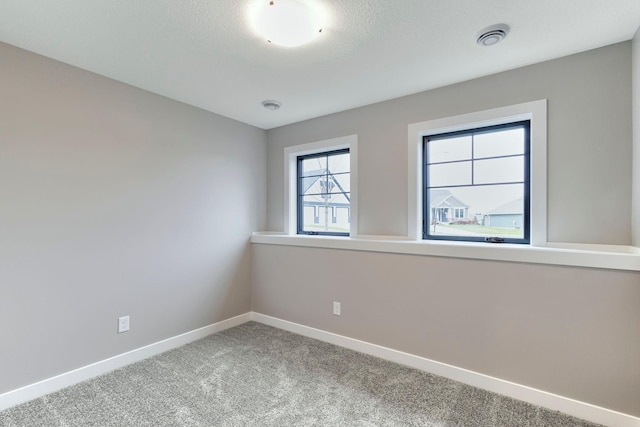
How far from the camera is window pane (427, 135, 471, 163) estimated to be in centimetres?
255

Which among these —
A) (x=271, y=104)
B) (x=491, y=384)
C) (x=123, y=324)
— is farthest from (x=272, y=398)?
(x=271, y=104)

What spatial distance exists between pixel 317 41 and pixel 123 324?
2.58m

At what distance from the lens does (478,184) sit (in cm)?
247

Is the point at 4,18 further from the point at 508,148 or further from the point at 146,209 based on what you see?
the point at 508,148

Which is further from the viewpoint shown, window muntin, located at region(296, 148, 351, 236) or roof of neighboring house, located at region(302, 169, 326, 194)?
roof of neighboring house, located at region(302, 169, 326, 194)

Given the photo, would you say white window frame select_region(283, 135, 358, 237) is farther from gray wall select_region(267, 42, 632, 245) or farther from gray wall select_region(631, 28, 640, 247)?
gray wall select_region(631, 28, 640, 247)

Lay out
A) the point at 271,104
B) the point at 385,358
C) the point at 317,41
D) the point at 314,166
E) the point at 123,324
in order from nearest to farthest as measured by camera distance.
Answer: the point at 317,41 < the point at 123,324 < the point at 385,358 < the point at 271,104 < the point at 314,166

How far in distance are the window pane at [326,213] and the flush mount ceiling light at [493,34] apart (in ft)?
5.86

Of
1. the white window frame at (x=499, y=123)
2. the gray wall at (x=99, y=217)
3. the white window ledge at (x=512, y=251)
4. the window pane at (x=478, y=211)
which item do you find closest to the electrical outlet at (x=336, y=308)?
the white window ledge at (x=512, y=251)

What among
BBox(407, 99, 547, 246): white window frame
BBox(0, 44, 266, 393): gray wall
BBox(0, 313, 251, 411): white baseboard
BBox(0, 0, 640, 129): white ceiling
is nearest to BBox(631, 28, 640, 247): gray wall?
BBox(0, 0, 640, 129): white ceiling

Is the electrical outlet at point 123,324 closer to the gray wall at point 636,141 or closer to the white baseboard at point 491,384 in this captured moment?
the white baseboard at point 491,384

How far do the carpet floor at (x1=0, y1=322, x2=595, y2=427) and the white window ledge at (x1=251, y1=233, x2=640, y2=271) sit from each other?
3.06 ft

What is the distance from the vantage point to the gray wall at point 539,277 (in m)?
1.81

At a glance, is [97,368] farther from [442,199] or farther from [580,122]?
[580,122]
